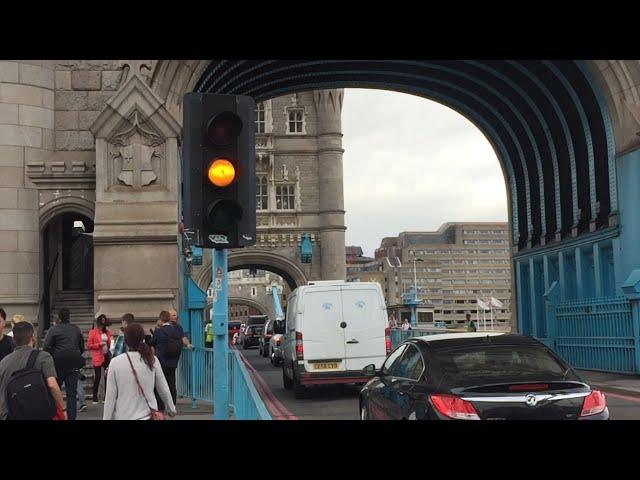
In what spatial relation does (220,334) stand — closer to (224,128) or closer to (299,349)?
(224,128)

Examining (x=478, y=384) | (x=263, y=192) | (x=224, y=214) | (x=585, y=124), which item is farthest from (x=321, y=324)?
(x=263, y=192)

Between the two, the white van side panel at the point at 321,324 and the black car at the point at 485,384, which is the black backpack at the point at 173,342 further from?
the black car at the point at 485,384

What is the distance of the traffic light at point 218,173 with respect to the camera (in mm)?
6266

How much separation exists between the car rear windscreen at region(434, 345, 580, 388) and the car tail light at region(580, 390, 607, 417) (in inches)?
9.8

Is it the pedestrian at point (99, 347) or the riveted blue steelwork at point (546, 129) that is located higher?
the riveted blue steelwork at point (546, 129)

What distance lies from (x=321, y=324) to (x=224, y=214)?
11.2 metres

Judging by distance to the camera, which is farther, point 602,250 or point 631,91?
point 602,250

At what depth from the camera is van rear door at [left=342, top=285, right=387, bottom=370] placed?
1722cm

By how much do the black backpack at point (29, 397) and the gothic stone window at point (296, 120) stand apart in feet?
158

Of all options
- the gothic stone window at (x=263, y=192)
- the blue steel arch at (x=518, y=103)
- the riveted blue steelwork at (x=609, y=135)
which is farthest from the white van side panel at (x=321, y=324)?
the gothic stone window at (x=263, y=192)
